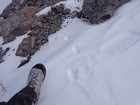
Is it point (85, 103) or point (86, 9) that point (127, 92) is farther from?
point (86, 9)

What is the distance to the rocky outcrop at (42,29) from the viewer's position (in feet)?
15.9

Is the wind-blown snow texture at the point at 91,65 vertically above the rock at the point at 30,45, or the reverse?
the wind-blown snow texture at the point at 91,65

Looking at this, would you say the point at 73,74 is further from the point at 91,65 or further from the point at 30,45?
the point at 30,45

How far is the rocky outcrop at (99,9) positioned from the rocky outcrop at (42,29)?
564 mm

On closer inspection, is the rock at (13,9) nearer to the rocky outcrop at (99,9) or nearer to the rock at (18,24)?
the rock at (18,24)

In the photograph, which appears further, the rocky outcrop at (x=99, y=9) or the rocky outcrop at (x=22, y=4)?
the rocky outcrop at (x=22, y=4)

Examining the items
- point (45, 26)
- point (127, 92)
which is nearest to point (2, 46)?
point (45, 26)

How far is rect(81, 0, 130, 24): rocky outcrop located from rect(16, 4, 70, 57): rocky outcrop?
564 mm

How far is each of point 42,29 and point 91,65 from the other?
162cm

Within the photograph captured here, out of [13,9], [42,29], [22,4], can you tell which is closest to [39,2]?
[22,4]

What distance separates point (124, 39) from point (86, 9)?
3.60 feet

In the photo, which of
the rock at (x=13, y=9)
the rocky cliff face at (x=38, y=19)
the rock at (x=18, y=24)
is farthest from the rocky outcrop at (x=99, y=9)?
the rock at (x=13, y=9)

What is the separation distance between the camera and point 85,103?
10.6ft

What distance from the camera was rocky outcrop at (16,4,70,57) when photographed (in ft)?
15.9
